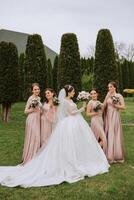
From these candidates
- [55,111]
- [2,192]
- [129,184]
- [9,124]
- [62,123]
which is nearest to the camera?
[2,192]

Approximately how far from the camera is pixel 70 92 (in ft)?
29.6

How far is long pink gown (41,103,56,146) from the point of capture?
31.8 feet

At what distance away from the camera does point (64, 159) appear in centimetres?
833

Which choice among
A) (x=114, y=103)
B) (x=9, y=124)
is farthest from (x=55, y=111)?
(x=9, y=124)

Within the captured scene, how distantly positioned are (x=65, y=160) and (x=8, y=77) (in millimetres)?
9682

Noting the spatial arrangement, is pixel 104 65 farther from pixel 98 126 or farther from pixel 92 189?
pixel 92 189

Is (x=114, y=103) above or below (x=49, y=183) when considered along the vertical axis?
above

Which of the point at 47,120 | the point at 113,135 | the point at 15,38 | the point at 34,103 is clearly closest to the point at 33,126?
the point at 47,120

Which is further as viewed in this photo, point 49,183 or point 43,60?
point 43,60

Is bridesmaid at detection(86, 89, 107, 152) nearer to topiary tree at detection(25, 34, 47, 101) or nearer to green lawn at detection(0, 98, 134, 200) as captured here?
green lawn at detection(0, 98, 134, 200)

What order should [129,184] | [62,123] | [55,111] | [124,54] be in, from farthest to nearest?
[124,54]
[55,111]
[62,123]
[129,184]

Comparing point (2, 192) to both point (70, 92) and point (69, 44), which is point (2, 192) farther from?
point (69, 44)

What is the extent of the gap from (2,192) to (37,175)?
3.14 feet

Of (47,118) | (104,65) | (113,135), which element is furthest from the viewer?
(104,65)
